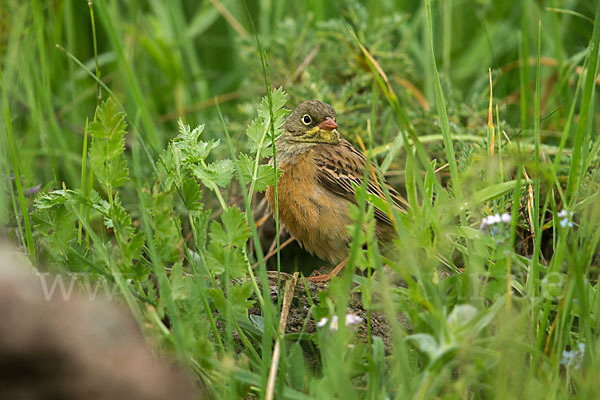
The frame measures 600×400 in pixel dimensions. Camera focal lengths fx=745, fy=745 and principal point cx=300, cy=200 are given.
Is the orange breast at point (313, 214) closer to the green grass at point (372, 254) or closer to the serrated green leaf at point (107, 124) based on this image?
the green grass at point (372, 254)

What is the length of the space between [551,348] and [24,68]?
3740 mm

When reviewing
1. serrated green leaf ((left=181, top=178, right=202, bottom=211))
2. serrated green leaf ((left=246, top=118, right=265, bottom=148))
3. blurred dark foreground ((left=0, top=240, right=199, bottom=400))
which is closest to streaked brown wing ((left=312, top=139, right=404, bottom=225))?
serrated green leaf ((left=246, top=118, right=265, bottom=148))

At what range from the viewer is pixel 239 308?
9.22 feet

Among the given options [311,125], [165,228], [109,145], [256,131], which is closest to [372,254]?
[165,228]

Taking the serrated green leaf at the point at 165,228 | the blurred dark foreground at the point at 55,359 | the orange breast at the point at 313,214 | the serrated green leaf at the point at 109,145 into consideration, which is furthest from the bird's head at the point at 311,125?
the blurred dark foreground at the point at 55,359

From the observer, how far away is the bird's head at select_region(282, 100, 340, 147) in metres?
5.05

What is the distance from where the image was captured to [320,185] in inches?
188

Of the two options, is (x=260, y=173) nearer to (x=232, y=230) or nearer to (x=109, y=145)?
(x=232, y=230)

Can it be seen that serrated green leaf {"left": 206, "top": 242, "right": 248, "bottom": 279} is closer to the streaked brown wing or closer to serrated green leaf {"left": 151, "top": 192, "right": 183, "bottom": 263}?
serrated green leaf {"left": 151, "top": 192, "right": 183, "bottom": 263}

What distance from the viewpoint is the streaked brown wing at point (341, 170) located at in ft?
15.7

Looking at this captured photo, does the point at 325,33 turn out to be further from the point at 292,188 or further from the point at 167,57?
the point at 292,188

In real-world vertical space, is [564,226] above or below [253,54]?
below

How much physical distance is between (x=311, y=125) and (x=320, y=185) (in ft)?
1.76

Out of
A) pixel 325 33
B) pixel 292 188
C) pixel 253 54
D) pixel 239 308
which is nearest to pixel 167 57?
pixel 253 54
